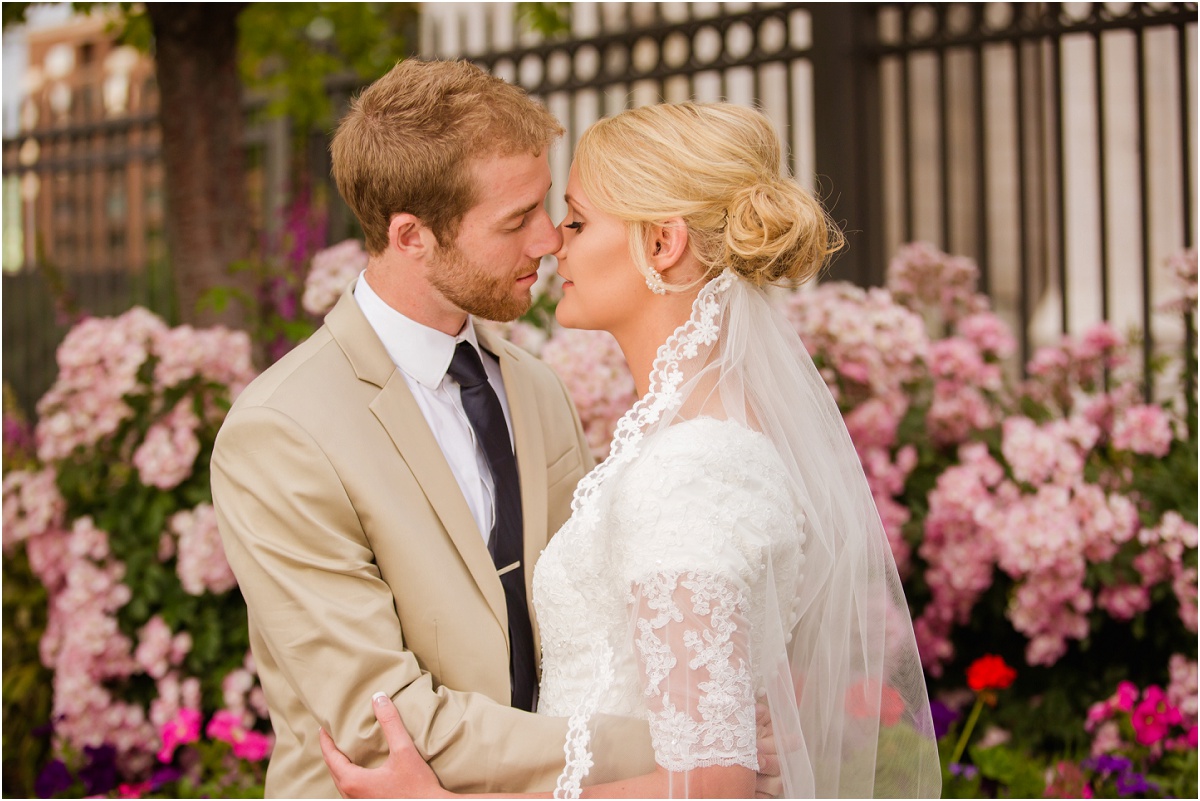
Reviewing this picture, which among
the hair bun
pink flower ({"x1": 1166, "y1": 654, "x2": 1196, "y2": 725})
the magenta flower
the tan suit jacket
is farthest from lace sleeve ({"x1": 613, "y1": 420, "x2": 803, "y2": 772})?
pink flower ({"x1": 1166, "y1": 654, "x2": 1196, "y2": 725})

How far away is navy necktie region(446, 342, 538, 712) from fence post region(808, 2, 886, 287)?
9.82ft

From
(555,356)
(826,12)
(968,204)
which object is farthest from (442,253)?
(968,204)

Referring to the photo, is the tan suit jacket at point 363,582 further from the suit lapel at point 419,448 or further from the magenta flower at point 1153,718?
the magenta flower at point 1153,718

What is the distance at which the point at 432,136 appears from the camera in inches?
101

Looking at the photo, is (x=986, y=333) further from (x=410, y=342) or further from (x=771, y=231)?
(x=410, y=342)

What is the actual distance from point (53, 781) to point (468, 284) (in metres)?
2.35

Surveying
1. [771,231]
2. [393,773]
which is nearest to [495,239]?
[771,231]

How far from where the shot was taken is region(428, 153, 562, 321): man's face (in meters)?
2.61

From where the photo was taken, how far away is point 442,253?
262cm

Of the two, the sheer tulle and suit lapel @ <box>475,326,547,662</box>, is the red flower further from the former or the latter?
suit lapel @ <box>475,326,547,662</box>

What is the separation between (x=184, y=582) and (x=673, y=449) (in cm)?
229

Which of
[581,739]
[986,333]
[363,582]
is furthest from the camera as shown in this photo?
[986,333]

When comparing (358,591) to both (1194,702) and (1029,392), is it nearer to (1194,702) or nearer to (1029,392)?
(1194,702)

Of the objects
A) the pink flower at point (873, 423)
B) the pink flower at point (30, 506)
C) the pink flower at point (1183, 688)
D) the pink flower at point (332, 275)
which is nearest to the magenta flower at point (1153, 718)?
the pink flower at point (1183, 688)
